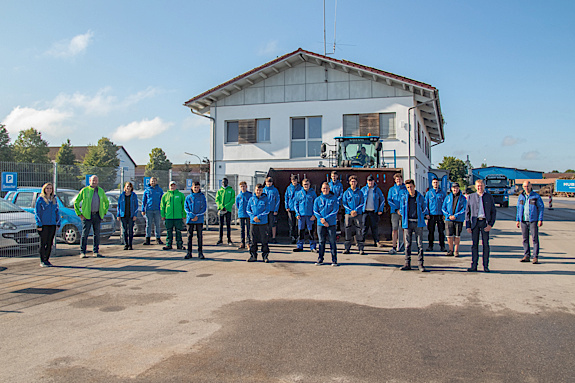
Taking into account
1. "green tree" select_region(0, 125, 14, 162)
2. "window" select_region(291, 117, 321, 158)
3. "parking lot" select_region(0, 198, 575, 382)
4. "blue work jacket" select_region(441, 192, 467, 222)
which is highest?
"green tree" select_region(0, 125, 14, 162)

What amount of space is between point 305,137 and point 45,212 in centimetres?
1608

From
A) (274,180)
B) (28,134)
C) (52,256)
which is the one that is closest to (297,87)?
(274,180)

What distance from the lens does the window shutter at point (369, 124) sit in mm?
22547

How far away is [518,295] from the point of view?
22.2 feet

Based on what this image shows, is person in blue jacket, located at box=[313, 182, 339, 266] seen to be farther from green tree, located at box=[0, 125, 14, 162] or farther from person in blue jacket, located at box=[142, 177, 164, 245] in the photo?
green tree, located at box=[0, 125, 14, 162]

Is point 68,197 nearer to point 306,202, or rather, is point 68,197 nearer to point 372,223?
point 306,202

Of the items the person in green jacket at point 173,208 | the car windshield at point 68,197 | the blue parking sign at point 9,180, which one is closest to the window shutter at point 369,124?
the person in green jacket at point 173,208

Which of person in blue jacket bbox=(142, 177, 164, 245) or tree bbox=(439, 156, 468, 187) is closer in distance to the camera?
person in blue jacket bbox=(142, 177, 164, 245)

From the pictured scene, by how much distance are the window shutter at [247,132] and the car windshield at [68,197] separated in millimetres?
12956

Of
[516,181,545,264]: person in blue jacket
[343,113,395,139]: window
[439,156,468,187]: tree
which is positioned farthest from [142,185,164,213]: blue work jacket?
[439,156,468,187]: tree

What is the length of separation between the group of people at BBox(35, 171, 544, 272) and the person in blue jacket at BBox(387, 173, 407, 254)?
0.02 meters

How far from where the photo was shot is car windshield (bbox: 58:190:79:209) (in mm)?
12113

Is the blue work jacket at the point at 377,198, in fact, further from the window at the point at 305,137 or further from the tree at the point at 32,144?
the tree at the point at 32,144

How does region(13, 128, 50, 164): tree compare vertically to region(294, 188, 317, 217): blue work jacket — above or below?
above
